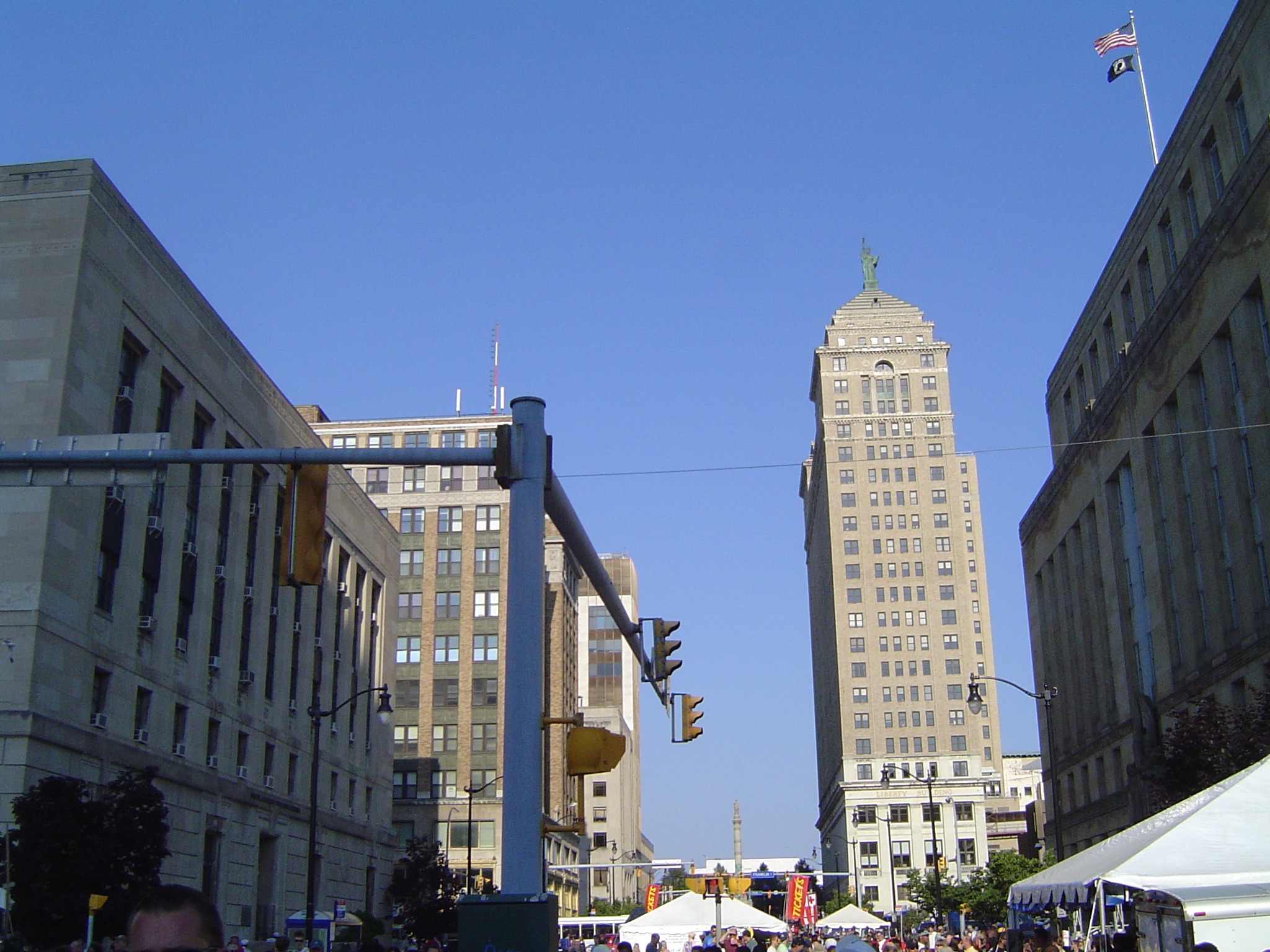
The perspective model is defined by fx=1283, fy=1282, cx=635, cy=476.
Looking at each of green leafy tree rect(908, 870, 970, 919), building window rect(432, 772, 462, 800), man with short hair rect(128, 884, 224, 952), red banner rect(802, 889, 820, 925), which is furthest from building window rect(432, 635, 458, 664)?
man with short hair rect(128, 884, 224, 952)

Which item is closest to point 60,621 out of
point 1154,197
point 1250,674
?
point 1250,674

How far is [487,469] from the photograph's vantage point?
11219 cm

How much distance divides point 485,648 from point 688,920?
6405 cm

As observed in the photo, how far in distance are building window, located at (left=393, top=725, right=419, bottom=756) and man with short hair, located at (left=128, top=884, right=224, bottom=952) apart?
10267 cm

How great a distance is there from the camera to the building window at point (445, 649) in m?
105

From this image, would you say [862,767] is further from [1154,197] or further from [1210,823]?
[1210,823]

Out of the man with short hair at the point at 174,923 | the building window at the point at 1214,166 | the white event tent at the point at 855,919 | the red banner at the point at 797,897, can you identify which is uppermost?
the building window at the point at 1214,166

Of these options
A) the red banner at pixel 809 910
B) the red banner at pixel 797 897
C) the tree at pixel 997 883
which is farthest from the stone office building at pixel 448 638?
the red banner at pixel 797 897

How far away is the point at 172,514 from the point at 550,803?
6924 centimetres

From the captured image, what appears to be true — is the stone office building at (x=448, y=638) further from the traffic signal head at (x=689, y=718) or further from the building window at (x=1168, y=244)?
the traffic signal head at (x=689, y=718)

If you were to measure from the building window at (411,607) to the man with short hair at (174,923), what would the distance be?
104323 millimetres

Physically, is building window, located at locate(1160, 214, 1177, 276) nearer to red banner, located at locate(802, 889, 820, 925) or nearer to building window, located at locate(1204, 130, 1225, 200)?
building window, located at locate(1204, 130, 1225, 200)

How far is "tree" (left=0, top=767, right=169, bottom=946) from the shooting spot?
3017 centimetres

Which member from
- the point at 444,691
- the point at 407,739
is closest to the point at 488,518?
the point at 444,691
